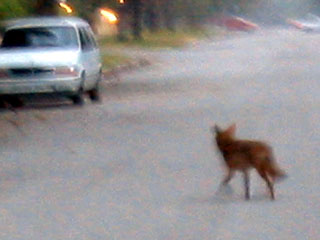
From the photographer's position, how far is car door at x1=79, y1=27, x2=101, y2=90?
998 inches

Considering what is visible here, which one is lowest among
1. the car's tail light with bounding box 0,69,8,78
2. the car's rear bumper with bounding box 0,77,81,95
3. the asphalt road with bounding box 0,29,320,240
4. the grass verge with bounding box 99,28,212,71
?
the grass verge with bounding box 99,28,212,71

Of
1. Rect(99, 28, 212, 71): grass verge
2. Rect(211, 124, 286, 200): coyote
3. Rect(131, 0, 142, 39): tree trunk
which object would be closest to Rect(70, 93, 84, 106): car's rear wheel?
Rect(211, 124, 286, 200): coyote

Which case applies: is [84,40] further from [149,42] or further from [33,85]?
[149,42]

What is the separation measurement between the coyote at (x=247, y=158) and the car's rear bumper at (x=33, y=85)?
11.3 metres

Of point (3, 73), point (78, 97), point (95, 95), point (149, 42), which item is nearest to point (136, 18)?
point (149, 42)

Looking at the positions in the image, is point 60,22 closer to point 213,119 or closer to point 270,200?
point 213,119

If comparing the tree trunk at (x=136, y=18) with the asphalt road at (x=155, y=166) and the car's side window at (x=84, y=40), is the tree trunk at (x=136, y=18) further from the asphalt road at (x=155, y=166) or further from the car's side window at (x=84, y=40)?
the car's side window at (x=84, y=40)

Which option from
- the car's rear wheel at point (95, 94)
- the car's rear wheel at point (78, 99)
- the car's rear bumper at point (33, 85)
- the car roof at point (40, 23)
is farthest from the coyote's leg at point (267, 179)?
the car's rear wheel at point (95, 94)

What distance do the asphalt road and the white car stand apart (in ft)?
1.72

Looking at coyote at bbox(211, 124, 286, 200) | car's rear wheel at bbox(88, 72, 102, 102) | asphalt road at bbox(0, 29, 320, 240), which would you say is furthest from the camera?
car's rear wheel at bbox(88, 72, 102, 102)

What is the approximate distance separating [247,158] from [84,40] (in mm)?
13647

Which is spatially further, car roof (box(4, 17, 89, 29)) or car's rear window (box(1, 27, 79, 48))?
car roof (box(4, 17, 89, 29))

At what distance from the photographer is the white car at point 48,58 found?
24.2 metres

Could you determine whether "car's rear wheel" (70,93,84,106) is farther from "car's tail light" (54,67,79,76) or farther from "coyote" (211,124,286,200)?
"coyote" (211,124,286,200)
